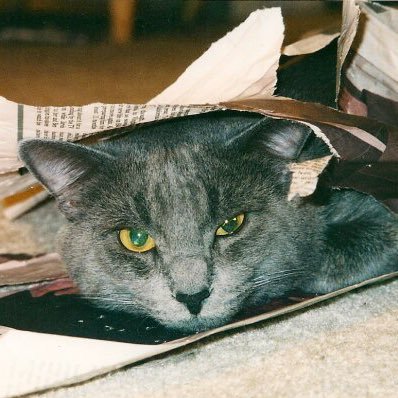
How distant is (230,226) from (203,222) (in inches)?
2.7

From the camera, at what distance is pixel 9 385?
2.98 ft

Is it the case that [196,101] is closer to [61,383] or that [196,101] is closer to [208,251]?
[208,251]

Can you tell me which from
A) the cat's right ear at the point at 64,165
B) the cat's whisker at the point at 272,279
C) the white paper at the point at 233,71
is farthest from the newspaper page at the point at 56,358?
the white paper at the point at 233,71

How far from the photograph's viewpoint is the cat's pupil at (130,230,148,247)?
1.05 metres

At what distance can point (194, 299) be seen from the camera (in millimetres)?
965

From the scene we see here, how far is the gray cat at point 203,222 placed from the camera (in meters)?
1.00

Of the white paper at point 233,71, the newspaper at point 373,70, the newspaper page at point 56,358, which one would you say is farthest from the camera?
the newspaper at point 373,70

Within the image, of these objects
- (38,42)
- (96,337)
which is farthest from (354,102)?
(38,42)

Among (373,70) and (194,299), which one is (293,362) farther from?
(373,70)

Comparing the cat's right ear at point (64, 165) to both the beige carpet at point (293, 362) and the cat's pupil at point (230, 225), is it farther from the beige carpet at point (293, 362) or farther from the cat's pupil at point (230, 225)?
the beige carpet at point (293, 362)

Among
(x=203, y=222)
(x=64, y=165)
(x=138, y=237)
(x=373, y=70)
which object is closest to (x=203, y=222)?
(x=203, y=222)

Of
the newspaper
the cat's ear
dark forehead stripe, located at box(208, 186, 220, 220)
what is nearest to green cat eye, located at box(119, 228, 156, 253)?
dark forehead stripe, located at box(208, 186, 220, 220)

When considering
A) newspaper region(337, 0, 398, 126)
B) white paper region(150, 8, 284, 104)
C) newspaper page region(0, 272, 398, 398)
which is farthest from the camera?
newspaper region(337, 0, 398, 126)

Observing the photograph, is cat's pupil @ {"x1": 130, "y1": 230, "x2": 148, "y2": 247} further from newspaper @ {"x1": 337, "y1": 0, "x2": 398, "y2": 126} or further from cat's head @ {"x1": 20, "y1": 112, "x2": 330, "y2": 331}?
newspaper @ {"x1": 337, "y1": 0, "x2": 398, "y2": 126}
